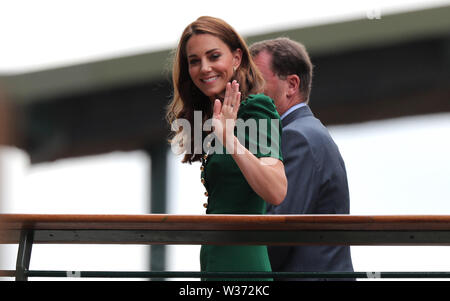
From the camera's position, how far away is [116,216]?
6.51ft

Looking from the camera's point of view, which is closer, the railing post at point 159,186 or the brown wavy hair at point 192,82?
the brown wavy hair at point 192,82

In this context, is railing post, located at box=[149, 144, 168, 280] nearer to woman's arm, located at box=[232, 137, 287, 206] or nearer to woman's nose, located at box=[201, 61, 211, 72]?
woman's nose, located at box=[201, 61, 211, 72]

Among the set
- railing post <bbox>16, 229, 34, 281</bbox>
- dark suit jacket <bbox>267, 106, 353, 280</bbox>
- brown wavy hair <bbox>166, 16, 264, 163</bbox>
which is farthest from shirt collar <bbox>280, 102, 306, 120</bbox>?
railing post <bbox>16, 229, 34, 281</bbox>

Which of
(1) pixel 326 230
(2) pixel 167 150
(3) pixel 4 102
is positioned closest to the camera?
(3) pixel 4 102

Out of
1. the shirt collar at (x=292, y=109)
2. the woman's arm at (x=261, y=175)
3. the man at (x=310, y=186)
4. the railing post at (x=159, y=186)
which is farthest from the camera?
the railing post at (x=159, y=186)

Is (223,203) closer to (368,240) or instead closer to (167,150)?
(368,240)

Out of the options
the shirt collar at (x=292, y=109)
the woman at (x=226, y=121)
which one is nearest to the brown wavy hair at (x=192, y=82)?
the woman at (x=226, y=121)

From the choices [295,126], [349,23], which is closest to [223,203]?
[295,126]

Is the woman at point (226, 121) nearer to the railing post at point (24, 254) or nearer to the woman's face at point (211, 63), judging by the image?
the woman's face at point (211, 63)

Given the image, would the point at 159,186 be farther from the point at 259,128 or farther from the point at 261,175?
the point at 261,175

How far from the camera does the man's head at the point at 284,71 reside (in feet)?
9.87

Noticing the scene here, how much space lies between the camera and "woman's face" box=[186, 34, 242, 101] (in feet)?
7.07

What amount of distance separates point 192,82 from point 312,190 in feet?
1.97
